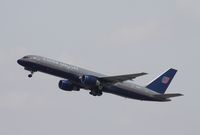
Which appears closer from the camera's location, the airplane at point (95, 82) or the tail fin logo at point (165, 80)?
the airplane at point (95, 82)

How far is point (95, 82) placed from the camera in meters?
88.5

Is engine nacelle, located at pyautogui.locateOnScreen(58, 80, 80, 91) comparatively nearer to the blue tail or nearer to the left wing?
the left wing

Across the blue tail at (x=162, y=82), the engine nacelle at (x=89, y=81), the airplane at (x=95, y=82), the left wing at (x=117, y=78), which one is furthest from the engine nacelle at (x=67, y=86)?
the blue tail at (x=162, y=82)

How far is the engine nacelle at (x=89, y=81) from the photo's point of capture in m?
87.6

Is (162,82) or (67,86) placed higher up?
(162,82)

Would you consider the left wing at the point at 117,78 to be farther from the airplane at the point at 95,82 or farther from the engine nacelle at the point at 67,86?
the engine nacelle at the point at 67,86

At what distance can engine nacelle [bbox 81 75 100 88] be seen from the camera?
87.6m

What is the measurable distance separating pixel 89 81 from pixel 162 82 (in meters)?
14.0

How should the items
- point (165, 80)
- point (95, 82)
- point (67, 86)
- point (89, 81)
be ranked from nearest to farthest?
point (89, 81) → point (95, 82) → point (67, 86) → point (165, 80)

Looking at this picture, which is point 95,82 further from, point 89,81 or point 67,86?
point 67,86

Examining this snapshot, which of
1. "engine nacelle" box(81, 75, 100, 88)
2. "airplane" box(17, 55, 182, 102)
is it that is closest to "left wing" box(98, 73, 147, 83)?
"airplane" box(17, 55, 182, 102)

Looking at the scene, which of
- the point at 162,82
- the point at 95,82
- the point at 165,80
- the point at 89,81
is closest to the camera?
the point at 89,81

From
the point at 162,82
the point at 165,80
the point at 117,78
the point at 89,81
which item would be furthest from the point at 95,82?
the point at 165,80

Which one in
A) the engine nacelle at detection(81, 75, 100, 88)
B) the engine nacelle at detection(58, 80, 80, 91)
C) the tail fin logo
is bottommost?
the engine nacelle at detection(58, 80, 80, 91)
